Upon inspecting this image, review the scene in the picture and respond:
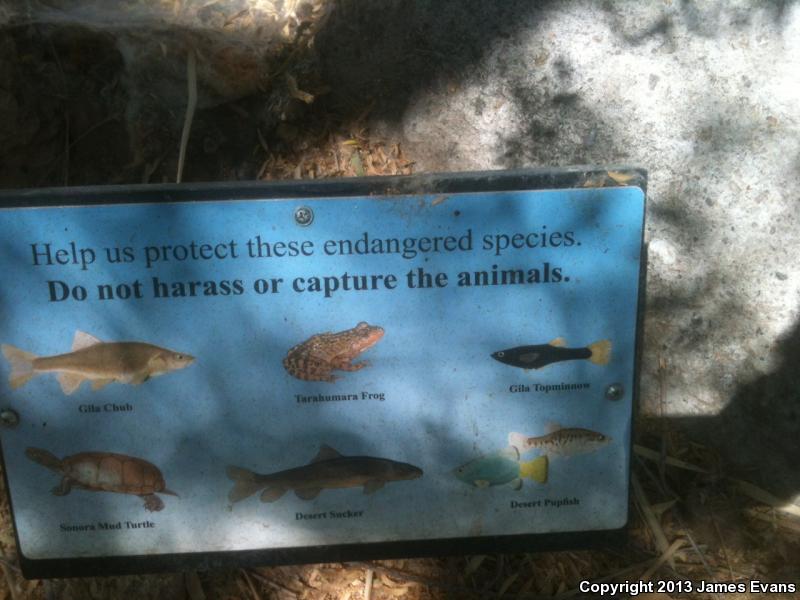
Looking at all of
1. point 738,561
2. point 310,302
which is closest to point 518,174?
point 310,302

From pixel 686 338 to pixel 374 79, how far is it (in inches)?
36.4

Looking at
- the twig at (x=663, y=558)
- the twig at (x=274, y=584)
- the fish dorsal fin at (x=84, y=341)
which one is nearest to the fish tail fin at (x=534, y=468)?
the twig at (x=663, y=558)

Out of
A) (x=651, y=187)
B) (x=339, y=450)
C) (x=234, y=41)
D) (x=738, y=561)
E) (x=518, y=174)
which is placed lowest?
(x=738, y=561)

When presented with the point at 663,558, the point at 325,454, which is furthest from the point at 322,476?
the point at 663,558

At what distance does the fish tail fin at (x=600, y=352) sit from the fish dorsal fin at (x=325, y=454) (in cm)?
54

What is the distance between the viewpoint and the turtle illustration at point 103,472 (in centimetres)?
150

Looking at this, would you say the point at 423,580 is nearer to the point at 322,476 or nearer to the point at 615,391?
the point at 322,476

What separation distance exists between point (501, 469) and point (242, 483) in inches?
20.7

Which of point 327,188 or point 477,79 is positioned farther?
point 477,79

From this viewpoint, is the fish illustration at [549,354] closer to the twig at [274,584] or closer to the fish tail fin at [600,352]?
the fish tail fin at [600,352]

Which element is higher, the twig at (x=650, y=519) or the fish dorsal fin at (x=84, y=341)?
the fish dorsal fin at (x=84, y=341)

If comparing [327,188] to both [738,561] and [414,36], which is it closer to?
[414,36]

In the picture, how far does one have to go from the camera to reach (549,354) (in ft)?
4.86

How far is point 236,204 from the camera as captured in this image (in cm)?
138
